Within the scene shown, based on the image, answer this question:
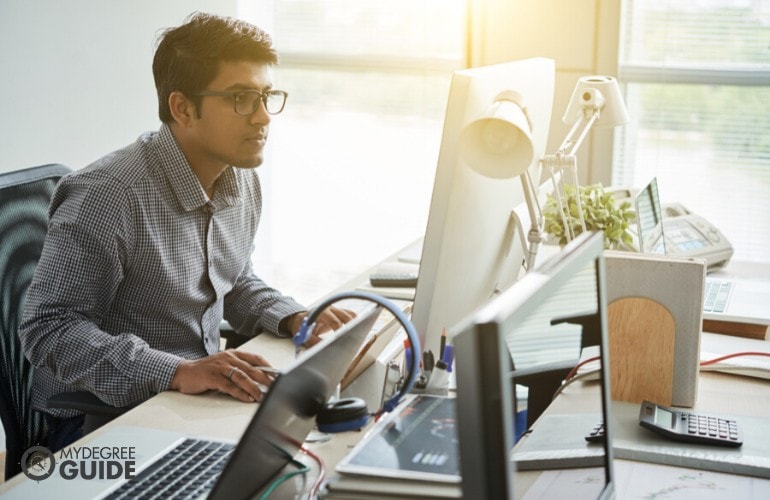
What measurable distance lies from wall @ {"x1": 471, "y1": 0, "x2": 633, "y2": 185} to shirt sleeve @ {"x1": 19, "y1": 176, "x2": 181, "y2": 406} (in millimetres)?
1852

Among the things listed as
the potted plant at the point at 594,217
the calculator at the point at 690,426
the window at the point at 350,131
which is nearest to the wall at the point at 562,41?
the window at the point at 350,131

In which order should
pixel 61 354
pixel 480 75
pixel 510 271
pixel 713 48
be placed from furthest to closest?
1. pixel 713 48
2. pixel 510 271
3. pixel 61 354
4. pixel 480 75

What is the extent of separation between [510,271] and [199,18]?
85 centimetres

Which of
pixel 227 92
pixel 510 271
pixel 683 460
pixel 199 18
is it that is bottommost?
pixel 683 460

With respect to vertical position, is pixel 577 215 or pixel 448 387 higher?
pixel 577 215

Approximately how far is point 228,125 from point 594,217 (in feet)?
2.64

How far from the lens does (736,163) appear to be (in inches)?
123

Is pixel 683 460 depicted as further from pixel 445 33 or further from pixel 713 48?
pixel 445 33

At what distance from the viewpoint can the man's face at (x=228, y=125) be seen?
1.91m

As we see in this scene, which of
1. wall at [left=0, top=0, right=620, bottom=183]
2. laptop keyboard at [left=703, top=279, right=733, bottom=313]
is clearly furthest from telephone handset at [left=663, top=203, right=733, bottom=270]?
Answer: wall at [left=0, top=0, right=620, bottom=183]

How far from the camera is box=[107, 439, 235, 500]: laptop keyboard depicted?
118 cm

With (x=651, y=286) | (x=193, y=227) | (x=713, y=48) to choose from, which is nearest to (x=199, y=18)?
(x=193, y=227)

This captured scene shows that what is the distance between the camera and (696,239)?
2.49m

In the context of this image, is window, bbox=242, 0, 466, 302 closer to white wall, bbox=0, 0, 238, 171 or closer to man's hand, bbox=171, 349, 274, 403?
white wall, bbox=0, 0, 238, 171
